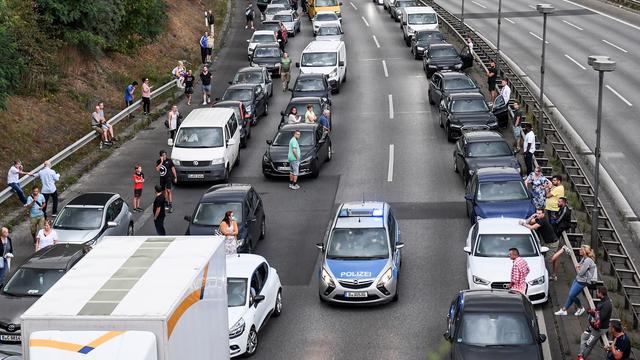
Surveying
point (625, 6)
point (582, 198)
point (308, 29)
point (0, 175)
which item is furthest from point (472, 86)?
point (625, 6)

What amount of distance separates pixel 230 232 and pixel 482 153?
10247mm

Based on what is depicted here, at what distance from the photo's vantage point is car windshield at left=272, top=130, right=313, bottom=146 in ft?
111

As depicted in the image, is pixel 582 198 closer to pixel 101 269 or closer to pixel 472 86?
pixel 472 86

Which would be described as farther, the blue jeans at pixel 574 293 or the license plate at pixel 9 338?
the blue jeans at pixel 574 293

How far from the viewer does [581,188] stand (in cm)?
2962

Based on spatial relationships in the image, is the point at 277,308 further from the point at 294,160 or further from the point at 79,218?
the point at 294,160

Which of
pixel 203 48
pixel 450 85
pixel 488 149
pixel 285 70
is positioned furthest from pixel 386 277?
pixel 203 48

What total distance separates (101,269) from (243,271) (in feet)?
23.0

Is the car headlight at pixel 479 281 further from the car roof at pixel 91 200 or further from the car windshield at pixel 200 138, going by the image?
the car windshield at pixel 200 138

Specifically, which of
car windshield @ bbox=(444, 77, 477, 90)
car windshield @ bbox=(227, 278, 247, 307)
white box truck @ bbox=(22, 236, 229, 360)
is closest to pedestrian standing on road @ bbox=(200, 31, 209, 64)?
car windshield @ bbox=(444, 77, 477, 90)

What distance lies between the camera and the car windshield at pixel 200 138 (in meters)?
33.2

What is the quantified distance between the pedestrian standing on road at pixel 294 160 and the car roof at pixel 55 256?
990 centimetres

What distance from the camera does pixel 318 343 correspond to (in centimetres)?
2067

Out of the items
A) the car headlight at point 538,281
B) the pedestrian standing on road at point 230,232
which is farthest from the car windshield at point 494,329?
the pedestrian standing on road at point 230,232
